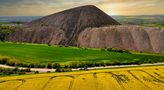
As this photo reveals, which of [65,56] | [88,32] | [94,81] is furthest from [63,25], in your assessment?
[94,81]

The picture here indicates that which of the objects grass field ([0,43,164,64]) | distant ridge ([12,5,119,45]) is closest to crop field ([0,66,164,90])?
grass field ([0,43,164,64])

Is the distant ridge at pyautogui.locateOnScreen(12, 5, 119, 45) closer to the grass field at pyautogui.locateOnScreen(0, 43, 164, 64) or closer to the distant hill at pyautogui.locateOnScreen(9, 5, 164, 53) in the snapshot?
the distant hill at pyautogui.locateOnScreen(9, 5, 164, 53)

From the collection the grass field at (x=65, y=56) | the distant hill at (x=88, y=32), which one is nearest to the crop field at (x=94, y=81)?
the grass field at (x=65, y=56)

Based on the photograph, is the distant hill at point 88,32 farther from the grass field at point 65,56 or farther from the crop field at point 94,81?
the crop field at point 94,81

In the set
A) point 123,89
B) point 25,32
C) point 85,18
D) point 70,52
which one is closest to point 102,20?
point 85,18

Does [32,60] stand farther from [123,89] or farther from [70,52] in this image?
[123,89]

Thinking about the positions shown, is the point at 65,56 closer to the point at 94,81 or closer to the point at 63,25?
the point at 94,81

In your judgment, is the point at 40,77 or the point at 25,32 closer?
the point at 40,77

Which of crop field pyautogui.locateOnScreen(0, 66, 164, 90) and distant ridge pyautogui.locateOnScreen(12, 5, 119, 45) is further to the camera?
distant ridge pyautogui.locateOnScreen(12, 5, 119, 45)

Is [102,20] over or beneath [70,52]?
over
